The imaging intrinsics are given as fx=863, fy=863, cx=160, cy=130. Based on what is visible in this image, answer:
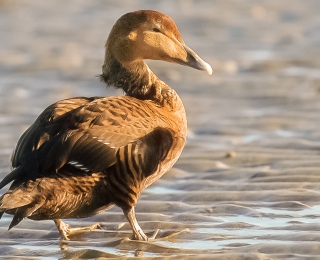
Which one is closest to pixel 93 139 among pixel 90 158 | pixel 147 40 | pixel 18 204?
pixel 90 158

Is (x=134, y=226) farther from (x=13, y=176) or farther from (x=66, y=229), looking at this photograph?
(x=13, y=176)

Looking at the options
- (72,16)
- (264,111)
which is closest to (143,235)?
(264,111)

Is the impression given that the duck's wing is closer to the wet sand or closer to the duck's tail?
the duck's tail

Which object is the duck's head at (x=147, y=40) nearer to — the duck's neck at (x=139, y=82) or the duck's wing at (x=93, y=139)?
the duck's neck at (x=139, y=82)

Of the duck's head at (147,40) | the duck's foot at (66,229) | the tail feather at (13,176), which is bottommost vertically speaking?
the duck's foot at (66,229)

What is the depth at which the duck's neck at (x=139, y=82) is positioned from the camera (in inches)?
254

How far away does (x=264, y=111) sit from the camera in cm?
923

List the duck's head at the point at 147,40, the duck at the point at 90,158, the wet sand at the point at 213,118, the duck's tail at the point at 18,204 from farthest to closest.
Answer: the duck's head at the point at 147,40 → the wet sand at the point at 213,118 → the duck at the point at 90,158 → the duck's tail at the point at 18,204

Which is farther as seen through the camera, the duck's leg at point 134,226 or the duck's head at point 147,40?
the duck's head at point 147,40

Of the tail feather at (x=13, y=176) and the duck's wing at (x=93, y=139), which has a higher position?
the duck's wing at (x=93, y=139)

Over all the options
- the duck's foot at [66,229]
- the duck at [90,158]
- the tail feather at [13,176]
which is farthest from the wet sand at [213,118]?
the tail feather at [13,176]

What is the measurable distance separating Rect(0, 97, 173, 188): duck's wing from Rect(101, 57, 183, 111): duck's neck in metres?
0.42

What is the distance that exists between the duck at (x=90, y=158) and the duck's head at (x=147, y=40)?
0.39 metres

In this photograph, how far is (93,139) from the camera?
557 centimetres
